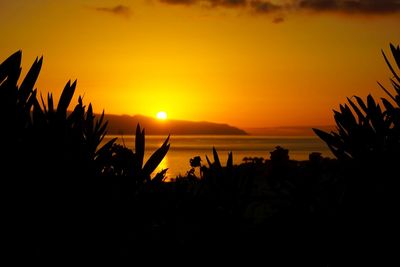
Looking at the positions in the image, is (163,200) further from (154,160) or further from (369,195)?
(369,195)

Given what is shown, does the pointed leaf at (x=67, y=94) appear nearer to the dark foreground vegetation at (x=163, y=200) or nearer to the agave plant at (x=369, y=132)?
the dark foreground vegetation at (x=163, y=200)

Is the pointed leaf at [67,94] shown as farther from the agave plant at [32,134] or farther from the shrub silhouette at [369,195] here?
the shrub silhouette at [369,195]

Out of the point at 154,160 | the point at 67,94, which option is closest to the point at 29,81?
the point at 67,94

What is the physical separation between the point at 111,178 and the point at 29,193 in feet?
1.55

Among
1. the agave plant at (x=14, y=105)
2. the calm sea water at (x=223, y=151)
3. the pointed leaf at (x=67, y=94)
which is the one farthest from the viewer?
the calm sea water at (x=223, y=151)

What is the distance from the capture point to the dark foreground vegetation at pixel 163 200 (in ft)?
7.42

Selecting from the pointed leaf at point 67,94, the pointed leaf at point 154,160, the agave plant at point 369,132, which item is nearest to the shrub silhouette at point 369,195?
the agave plant at point 369,132

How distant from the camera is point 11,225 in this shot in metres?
2.14

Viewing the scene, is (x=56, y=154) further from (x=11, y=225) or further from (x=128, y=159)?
(x=128, y=159)

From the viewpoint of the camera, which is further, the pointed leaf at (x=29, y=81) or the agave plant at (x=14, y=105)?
the pointed leaf at (x=29, y=81)

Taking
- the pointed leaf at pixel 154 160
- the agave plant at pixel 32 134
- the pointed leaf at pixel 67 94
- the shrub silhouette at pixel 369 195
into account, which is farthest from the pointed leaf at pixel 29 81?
the shrub silhouette at pixel 369 195

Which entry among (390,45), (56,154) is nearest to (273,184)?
(390,45)

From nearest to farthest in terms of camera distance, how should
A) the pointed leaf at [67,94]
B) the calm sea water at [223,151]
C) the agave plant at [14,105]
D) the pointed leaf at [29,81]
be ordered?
the agave plant at [14,105] → the pointed leaf at [29,81] → the pointed leaf at [67,94] → the calm sea water at [223,151]

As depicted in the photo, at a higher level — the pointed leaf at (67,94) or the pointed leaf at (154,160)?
the pointed leaf at (67,94)
